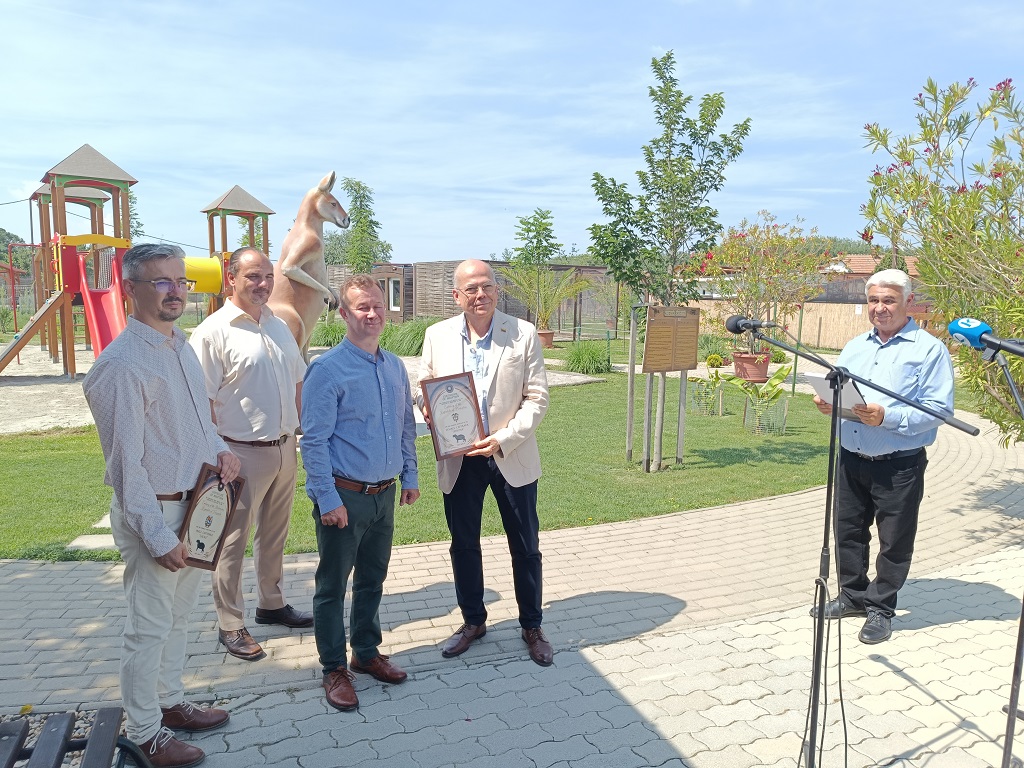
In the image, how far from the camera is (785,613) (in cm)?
485

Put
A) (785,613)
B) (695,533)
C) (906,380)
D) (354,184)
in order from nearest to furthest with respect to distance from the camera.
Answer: (906,380) → (785,613) → (695,533) → (354,184)

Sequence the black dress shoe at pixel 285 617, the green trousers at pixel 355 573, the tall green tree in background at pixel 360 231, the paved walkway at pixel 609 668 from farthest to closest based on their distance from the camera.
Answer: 1. the tall green tree in background at pixel 360 231
2. the black dress shoe at pixel 285 617
3. the green trousers at pixel 355 573
4. the paved walkway at pixel 609 668

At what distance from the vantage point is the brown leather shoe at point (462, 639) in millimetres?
4195

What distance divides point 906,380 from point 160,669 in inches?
167

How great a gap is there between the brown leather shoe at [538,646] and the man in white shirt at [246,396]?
1481mm

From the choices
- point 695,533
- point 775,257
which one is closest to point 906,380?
point 695,533

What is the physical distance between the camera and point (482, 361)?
420cm

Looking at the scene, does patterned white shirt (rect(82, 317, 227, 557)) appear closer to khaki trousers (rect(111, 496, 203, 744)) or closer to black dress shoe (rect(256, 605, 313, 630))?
khaki trousers (rect(111, 496, 203, 744))

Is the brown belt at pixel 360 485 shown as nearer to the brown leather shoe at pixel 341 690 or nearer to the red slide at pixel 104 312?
the brown leather shoe at pixel 341 690

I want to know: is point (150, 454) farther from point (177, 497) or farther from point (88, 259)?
point (88, 259)

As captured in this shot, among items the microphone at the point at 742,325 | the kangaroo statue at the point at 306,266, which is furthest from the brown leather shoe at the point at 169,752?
the kangaroo statue at the point at 306,266

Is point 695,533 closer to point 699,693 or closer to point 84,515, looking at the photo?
point 699,693

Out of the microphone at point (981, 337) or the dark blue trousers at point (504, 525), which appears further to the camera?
the dark blue trousers at point (504, 525)

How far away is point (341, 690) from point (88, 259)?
62.4 ft
